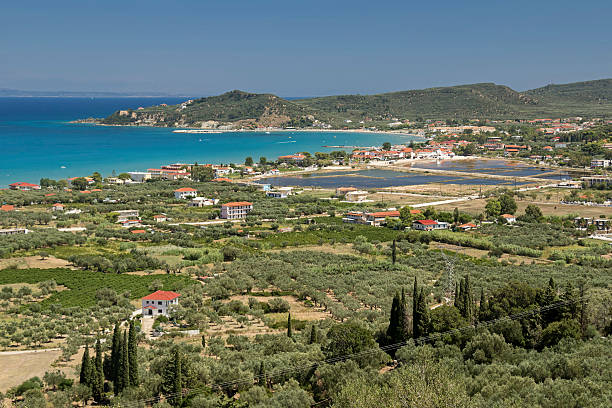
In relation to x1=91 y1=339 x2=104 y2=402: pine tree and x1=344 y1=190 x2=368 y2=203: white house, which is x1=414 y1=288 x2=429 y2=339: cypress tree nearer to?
x1=91 y1=339 x2=104 y2=402: pine tree

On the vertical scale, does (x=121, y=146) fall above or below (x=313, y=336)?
above

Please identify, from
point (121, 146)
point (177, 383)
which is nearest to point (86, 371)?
point (177, 383)

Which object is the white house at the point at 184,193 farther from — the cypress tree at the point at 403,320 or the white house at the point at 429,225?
the cypress tree at the point at 403,320

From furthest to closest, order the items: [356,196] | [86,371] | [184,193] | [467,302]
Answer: [184,193] → [356,196] → [467,302] → [86,371]

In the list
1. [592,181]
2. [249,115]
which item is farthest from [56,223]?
[249,115]

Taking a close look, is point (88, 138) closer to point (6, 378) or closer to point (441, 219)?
point (441, 219)

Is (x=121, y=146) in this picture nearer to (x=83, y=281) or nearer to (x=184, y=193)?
(x=184, y=193)

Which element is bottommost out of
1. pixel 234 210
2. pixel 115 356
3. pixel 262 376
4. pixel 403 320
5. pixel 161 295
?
pixel 234 210
